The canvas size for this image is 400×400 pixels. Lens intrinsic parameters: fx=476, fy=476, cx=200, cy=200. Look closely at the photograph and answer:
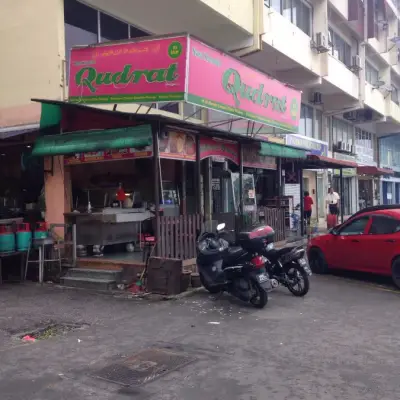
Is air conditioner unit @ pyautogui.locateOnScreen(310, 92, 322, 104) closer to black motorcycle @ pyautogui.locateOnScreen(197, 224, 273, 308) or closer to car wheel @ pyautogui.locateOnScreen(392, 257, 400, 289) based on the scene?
car wheel @ pyautogui.locateOnScreen(392, 257, 400, 289)

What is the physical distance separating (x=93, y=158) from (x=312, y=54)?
1247 cm

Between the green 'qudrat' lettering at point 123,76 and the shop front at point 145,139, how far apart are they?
0.02 meters

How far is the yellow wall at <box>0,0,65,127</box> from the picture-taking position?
1042 cm

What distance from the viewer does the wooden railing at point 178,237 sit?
8730mm

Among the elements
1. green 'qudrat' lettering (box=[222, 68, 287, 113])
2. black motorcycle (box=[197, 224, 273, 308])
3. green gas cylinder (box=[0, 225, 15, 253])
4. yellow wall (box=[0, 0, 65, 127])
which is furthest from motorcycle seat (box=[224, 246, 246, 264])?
yellow wall (box=[0, 0, 65, 127])

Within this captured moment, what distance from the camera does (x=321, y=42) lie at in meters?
18.8

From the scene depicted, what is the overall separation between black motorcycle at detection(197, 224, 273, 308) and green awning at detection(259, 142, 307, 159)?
4.29 metres

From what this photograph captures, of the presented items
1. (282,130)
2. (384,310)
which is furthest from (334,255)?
(282,130)

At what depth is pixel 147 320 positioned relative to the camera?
6711 millimetres

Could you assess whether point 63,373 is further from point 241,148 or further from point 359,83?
point 359,83

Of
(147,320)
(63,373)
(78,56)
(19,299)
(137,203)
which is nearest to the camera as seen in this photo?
(63,373)

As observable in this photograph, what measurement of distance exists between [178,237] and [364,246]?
3.60m

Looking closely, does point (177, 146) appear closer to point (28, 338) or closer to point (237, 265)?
point (237, 265)

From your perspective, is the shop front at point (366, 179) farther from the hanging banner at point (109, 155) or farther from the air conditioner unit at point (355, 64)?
the hanging banner at point (109, 155)
